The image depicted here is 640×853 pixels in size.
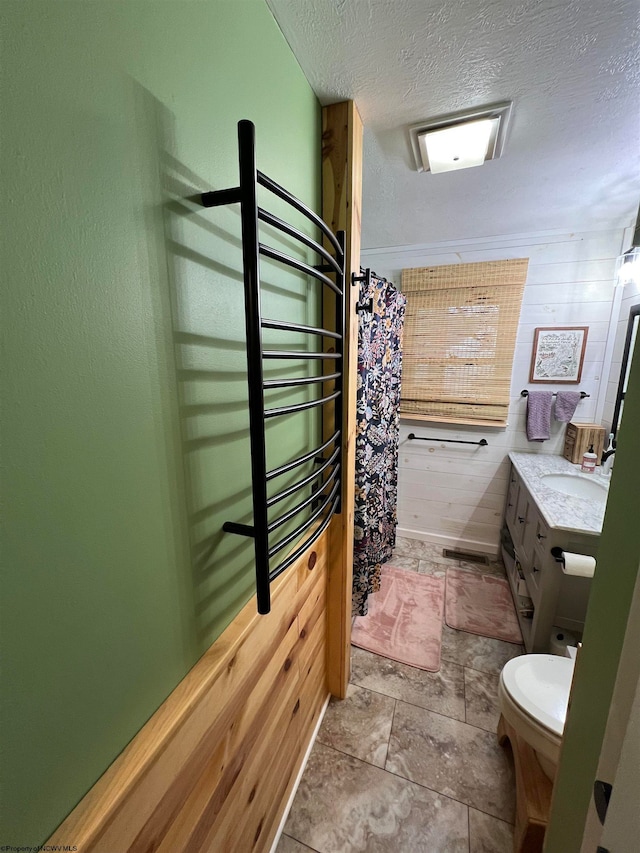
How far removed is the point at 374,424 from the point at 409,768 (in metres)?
1.57

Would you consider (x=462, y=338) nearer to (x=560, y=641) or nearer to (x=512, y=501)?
(x=512, y=501)

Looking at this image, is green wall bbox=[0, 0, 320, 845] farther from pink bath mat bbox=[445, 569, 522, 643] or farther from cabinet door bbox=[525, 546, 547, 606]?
pink bath mat bbox=[445, 569, 522, 643]

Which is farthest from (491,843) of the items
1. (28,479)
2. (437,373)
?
(437,373)

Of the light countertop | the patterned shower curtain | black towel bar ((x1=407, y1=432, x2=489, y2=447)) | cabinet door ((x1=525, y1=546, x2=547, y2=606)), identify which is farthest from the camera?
black towel bar ((x1=407, y1=432, x2=489, y2=447))

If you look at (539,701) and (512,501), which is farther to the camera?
(512,501)

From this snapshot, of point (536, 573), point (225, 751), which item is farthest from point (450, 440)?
point (225, 751)

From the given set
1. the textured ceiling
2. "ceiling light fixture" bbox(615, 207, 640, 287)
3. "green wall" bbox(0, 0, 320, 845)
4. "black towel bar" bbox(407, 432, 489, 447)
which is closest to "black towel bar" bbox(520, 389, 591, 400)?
"black towel bar" bbox(407, 432, 489, 447)

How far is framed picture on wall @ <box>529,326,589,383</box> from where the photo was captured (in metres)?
2.27

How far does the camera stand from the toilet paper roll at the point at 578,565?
1.40 m

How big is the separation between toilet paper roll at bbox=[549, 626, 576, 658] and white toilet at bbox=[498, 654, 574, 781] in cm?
40

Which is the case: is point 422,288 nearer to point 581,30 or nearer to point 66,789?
point 581,30

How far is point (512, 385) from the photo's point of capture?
8.05ft

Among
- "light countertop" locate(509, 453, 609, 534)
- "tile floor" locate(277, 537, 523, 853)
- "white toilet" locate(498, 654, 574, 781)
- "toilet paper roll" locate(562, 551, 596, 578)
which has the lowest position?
"tile floor" locate(277, 537, 523, 853)

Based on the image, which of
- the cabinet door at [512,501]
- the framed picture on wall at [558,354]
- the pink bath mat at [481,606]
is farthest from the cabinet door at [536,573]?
the framed picture on wall at [558,354]
